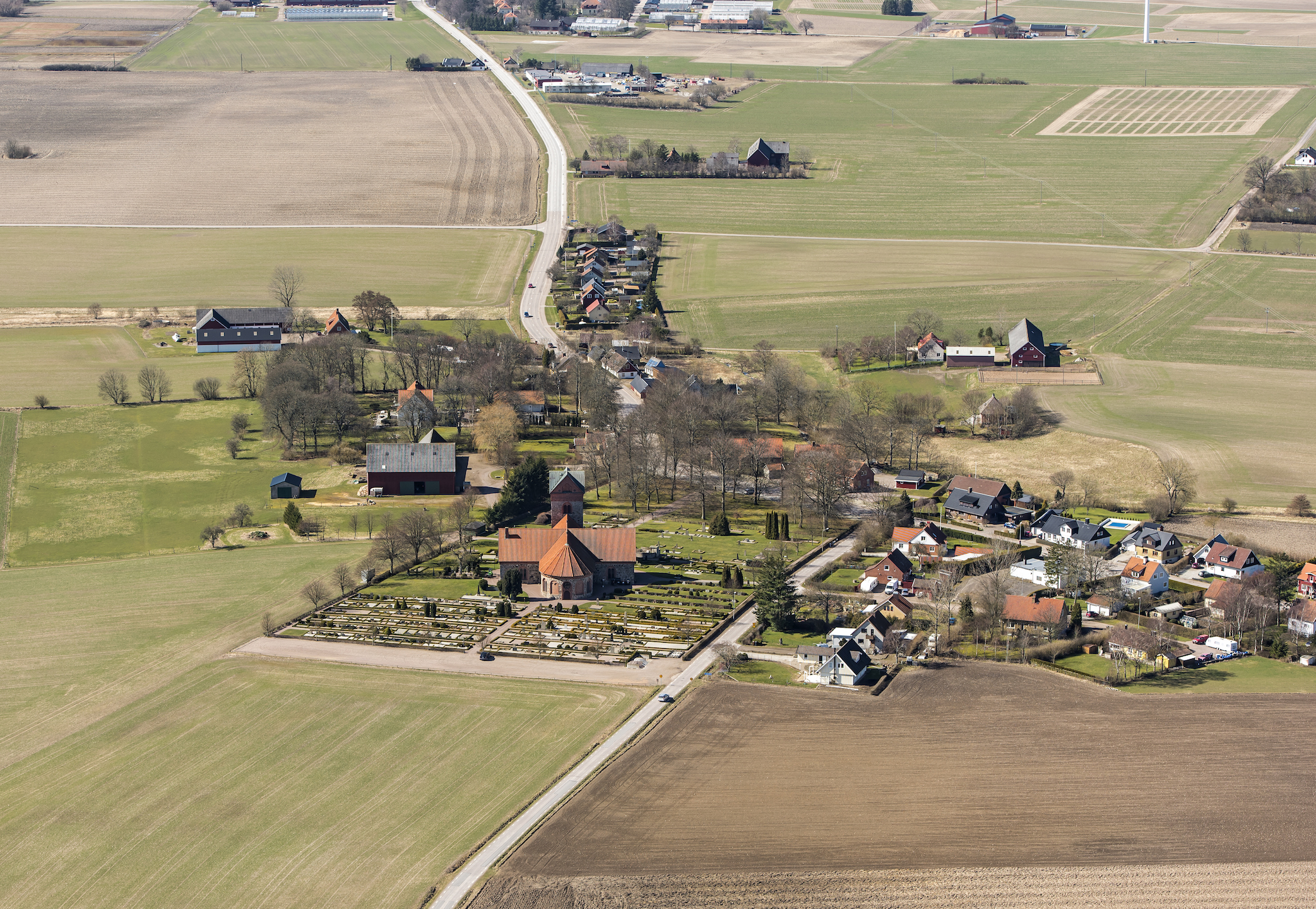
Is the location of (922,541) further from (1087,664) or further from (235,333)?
(235,333)

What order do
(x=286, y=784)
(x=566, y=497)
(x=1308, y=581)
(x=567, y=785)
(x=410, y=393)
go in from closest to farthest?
(x=567, y=785) → (x=286, y=784) → (x=1308, y=581) → (x=566, y=497) → (x=410, y=393)

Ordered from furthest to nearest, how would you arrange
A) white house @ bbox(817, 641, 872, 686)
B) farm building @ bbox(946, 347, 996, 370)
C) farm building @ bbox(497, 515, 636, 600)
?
1. farm building @ bbox(946, 347, 996, 370)
2. farm building @ bbox(497, 515, 636, 600)
3. white house @ bbox(817, 641, 872, 686)

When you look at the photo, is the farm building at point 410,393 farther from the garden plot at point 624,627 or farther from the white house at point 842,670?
the white house at point 842,670

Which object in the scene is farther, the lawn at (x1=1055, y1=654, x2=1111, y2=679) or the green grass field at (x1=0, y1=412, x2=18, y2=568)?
the green grass field at (x1=0, y1=412, x2=18, y2=568)

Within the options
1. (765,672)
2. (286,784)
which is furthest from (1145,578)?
(286,784)

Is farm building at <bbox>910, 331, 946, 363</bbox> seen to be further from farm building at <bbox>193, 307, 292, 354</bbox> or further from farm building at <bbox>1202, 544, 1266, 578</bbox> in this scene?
farm building at <bbox>193, 307, 292, 354</bbox>

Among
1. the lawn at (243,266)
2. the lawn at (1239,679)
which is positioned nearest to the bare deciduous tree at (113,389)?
the lawn at (243,266)

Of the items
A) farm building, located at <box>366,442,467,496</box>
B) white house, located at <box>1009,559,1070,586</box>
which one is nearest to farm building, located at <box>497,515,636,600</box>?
farm building, located at <box>366,442,467,496</box>
